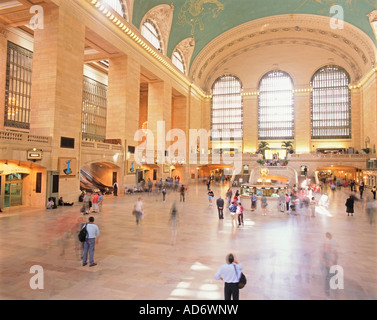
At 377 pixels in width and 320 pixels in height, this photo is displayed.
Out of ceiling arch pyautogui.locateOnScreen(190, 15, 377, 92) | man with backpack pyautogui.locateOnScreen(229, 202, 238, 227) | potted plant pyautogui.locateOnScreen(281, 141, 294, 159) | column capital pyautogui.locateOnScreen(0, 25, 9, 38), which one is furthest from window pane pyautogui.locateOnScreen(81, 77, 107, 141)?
potted plant pyautogui.locateOnScreen(281, 141, 294, 159)

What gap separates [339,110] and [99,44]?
3037 cm

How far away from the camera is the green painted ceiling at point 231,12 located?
24438 millimetres

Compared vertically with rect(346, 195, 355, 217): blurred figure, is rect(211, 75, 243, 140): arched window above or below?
above

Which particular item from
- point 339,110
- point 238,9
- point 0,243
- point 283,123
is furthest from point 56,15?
point 339,110

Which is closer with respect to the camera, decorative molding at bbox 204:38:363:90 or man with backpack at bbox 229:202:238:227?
man with backpack at bbox 229:202:238:227

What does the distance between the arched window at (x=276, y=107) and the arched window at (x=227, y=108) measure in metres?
2.95

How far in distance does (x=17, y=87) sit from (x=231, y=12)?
21.8 m

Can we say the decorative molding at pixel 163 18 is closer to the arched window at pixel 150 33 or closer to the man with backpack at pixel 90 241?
the arched window at pixel 150 33

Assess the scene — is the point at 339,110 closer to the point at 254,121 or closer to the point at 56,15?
the point at 254,121

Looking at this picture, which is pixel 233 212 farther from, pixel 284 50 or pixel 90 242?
pixel 284 50

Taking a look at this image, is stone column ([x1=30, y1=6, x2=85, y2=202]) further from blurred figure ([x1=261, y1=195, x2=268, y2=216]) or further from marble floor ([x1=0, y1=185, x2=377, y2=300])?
blurred figure ([x1=261, y1=195, x2=268, y2=216])

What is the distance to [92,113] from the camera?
27.1 metres

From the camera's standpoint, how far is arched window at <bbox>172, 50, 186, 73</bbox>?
29.2 metres

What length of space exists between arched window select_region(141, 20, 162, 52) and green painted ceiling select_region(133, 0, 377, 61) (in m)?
1.59
